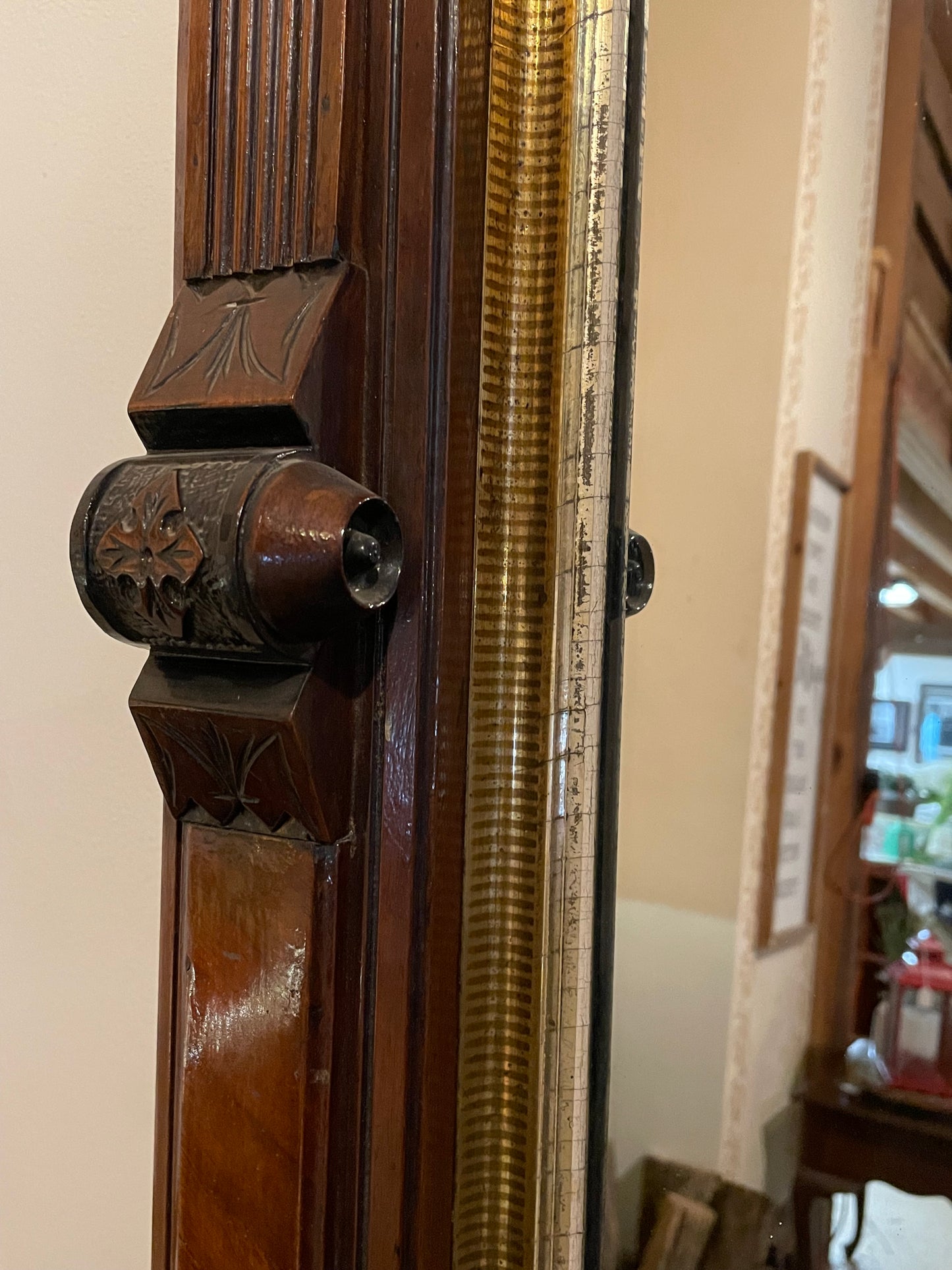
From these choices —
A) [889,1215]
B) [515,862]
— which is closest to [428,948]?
[515,862]

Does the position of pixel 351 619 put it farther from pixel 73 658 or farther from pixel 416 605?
pixel 73 658

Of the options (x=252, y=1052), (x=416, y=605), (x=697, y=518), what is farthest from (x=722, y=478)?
(x=252, y=1052)

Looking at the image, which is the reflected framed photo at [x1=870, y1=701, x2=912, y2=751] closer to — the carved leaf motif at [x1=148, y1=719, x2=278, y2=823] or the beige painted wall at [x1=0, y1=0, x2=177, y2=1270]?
the carved leaf motif at [x1=148, y1=719, x2=278, y2=823]

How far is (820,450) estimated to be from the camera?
14.2 inches

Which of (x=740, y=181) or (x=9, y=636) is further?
(x=9, y=636)

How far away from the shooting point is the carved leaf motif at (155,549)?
0.33 metres

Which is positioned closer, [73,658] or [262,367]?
[262,367]

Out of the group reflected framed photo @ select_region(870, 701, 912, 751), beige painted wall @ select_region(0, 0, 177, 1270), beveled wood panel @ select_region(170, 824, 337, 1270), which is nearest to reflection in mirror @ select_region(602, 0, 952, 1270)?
reflected framed photo @ select_region(870, 701, 912, 751)

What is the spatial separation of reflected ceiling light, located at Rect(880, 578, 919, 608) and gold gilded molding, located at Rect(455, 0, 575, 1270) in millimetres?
110

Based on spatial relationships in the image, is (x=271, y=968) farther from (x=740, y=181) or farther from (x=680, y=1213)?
(x=740, y=181)

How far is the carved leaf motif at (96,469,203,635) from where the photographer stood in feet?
1.07

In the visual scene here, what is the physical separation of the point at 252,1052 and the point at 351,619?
6.2 inches

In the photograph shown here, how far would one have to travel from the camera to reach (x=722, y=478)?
37 cm

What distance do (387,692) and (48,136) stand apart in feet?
1.12
